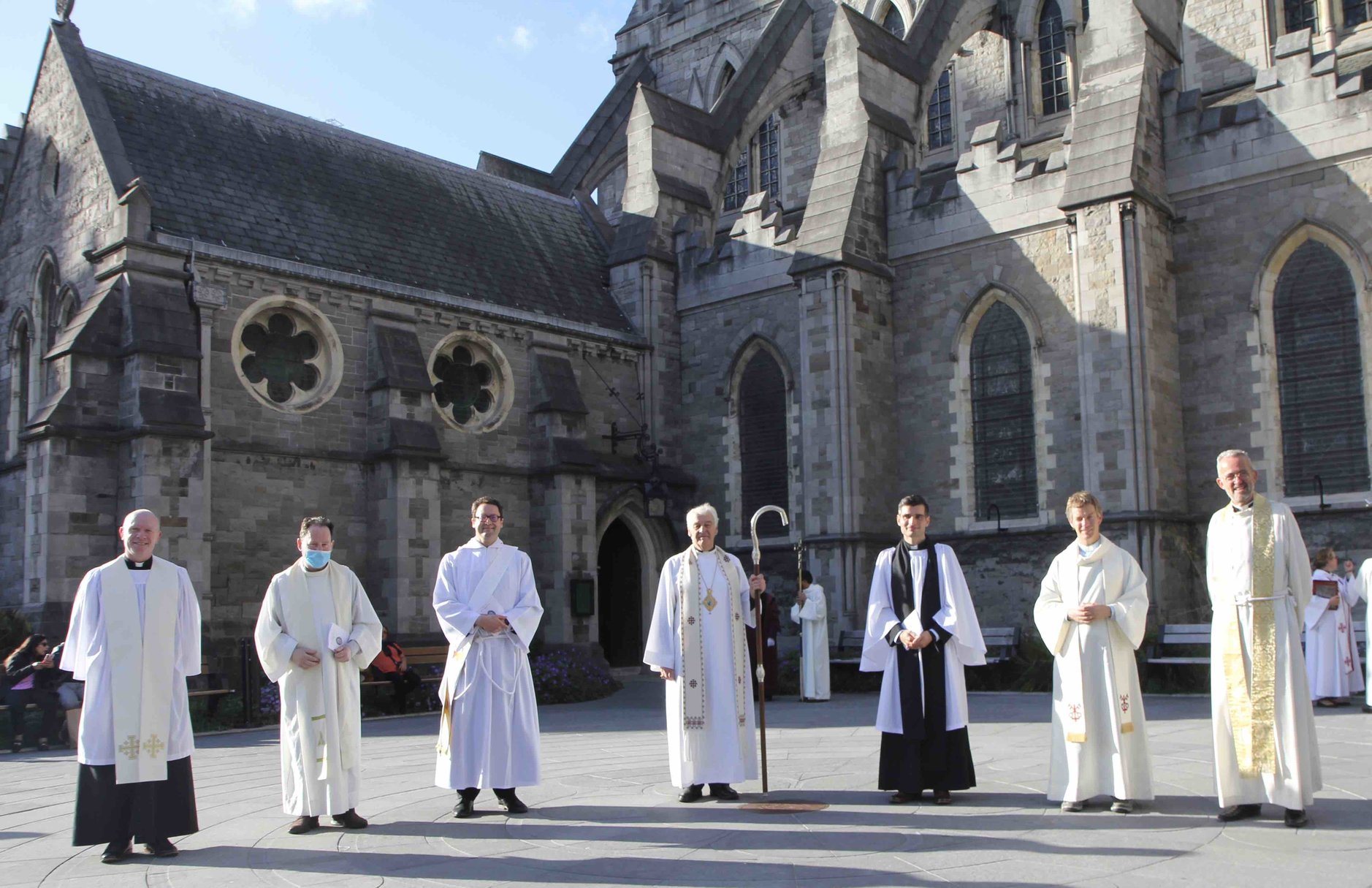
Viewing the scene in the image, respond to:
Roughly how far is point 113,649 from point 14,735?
22.6 feet

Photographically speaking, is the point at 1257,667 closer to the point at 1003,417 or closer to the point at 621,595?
the point at 1003,417

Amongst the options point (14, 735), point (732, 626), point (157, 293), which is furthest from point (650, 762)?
point (157, 293)

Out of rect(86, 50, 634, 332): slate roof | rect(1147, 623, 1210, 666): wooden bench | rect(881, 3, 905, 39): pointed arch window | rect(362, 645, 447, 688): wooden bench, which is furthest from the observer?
rect(881, 3, 905, 39): pointed arch window

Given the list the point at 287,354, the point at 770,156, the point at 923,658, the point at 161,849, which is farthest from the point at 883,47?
the point at 161,849

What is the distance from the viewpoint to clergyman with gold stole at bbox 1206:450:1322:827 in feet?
22.2

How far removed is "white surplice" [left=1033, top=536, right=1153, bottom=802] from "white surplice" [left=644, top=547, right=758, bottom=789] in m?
1.97

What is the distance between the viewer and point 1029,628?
1794cm

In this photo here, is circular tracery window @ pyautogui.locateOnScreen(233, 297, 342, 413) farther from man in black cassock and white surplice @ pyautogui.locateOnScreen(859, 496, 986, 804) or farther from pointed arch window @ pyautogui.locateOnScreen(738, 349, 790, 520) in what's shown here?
man in black cassock and white surplice @ pyautogui.locateOnScreen(859, 496, 986, 804)

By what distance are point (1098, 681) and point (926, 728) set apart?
1058mm

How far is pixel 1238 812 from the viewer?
6.82 meters

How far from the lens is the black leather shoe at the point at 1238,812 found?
680 centimetres

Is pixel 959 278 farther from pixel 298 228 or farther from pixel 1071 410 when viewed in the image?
pixel 298 228

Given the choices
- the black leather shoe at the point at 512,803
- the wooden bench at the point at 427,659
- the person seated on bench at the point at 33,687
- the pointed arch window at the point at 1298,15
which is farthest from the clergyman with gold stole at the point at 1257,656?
the pointed arch window at the point at 1298,15

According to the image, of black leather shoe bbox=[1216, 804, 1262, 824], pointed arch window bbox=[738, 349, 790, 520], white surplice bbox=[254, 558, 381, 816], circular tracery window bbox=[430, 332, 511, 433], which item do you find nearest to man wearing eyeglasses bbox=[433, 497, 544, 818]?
white surplice bbox=[254, 558, 381, 816]
